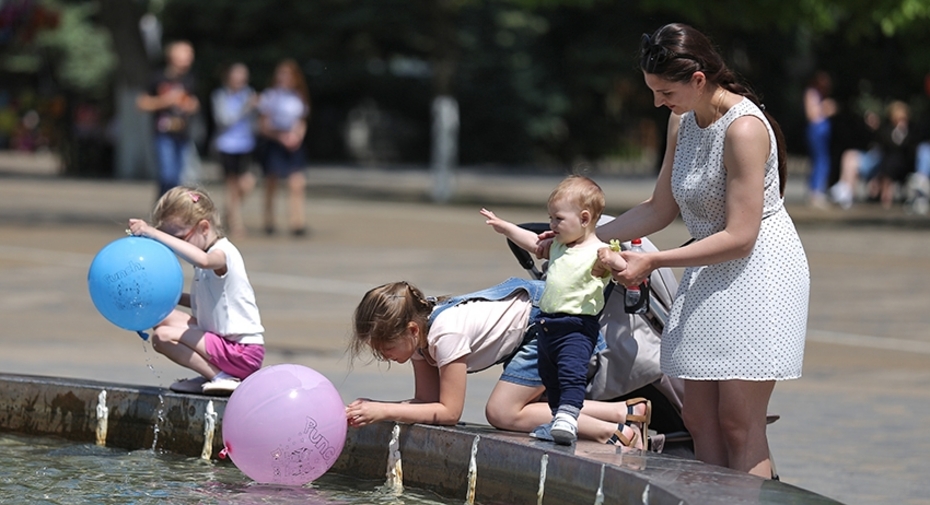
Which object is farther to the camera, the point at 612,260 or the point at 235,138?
the point at 235,138

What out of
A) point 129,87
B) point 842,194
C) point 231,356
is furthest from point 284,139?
point 129,87

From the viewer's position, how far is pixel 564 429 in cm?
474

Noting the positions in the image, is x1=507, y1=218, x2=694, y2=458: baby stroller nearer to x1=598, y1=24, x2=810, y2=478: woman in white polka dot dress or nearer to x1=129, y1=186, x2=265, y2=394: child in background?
x1=598, y1=24, x2=810, y2=478: woman in white polka dot dress

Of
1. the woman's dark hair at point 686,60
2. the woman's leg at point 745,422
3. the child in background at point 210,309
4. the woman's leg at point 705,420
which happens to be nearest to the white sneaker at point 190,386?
the child in background at point 210,309

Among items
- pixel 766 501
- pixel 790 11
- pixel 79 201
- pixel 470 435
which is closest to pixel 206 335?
pixel 470 435

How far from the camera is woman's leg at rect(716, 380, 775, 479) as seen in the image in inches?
179

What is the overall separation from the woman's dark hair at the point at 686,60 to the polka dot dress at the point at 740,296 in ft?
0.27

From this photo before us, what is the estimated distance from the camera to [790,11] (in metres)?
19.6

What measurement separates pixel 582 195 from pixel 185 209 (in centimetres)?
184

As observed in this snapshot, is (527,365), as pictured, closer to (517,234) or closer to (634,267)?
(517,234)

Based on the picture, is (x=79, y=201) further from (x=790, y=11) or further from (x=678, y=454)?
(x=678, y=454)

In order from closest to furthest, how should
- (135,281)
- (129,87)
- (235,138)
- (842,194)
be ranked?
(135,281) → (235,138) → (842,194) → (129,87)

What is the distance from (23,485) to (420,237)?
11.6 meters

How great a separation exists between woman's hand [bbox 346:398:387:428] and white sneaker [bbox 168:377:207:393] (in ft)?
3.69
